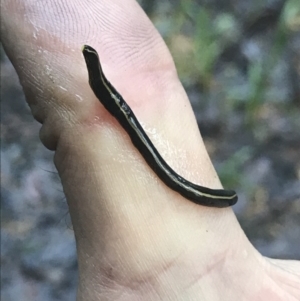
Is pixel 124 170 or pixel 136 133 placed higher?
pixel 136 133

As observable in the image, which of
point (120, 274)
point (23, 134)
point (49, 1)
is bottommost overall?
point (23, 134)

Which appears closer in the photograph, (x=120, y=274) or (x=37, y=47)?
(x=120, y=274)

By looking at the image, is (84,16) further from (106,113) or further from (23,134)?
(23,134)

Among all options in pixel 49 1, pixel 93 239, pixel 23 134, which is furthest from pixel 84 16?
pixel 23 134

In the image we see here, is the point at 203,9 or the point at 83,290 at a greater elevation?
the point at 203,9

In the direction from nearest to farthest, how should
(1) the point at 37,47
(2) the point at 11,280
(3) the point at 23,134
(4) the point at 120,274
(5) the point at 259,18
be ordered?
(4) the point at 120,274 < (1) the point at 37,47 < (2) the point at 11,280 < (3) the point at 23,134 < (5) the point at 259,18

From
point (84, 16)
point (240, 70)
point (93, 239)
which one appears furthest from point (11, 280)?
point (240, 70)

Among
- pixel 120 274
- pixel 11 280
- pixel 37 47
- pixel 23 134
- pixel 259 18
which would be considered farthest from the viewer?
pixel 259 18
